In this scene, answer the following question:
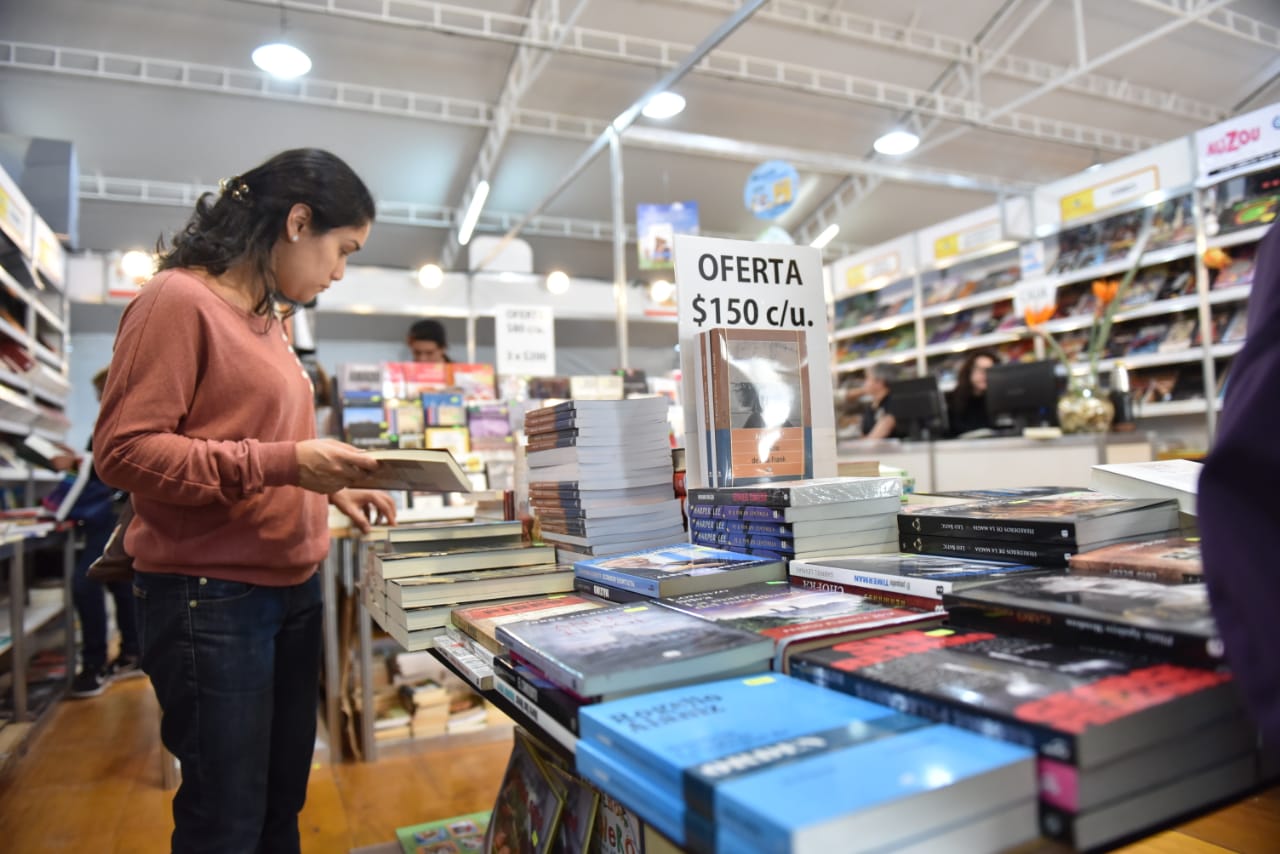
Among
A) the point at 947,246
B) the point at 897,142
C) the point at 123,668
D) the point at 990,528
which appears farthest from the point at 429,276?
the point at 990,528

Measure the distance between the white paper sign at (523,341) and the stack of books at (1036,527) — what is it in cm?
344

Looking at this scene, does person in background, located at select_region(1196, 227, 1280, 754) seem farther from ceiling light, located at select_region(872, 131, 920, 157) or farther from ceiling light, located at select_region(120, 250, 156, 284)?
ceiling light, located at select_region(120, 250, 156, 284)

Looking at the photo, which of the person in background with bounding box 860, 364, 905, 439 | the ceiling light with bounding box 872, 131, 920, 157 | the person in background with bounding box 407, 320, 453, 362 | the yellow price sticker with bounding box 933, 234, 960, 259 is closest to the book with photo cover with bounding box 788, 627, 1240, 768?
the person in background with bounding box 407, 320, 453, 362

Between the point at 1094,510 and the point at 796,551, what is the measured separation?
1.28ft

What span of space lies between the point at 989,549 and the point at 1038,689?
0.48 meters

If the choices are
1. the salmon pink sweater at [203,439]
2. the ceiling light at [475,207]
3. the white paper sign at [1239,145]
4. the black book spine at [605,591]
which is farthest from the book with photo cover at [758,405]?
the ceiling light at [475,207]

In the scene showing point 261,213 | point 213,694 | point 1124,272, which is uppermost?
point 1124,272

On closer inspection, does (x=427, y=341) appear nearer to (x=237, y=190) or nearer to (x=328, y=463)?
(x=237, y=190)

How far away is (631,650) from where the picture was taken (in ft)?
2.51

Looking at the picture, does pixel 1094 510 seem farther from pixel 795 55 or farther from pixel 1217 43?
pixel 1217 43

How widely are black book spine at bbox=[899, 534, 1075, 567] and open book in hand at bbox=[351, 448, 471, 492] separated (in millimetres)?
672

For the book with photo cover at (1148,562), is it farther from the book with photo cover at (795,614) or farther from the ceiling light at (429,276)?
the ceiling light at (429,276)

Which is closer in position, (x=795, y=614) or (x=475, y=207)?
(x=795, y=614)

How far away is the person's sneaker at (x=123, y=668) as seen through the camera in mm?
4297
